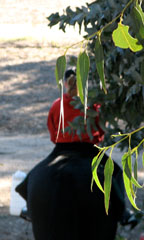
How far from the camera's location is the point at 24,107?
42.2 feet

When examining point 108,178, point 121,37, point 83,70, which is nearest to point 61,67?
point 83,70

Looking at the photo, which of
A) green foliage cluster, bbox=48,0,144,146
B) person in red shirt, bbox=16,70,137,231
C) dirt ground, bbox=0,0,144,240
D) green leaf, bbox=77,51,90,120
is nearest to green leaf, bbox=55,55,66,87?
green leaf, bbox=77,51,90,120

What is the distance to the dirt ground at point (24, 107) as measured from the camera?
22.3ft

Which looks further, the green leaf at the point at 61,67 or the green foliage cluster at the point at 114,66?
the green foliage cluster at the point at 114,66

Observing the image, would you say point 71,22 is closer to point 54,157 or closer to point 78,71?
point 54,157

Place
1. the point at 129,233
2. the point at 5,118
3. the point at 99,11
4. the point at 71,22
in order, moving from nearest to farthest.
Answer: the point at 99,11
the point at 71,22
the point at 129,233
the point at 5,118

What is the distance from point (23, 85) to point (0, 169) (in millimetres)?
5726

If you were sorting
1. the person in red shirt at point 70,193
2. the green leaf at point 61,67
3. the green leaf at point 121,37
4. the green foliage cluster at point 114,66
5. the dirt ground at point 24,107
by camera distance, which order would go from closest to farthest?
the green leaf at point 121,37 < the green leaf at point 61,67 < the green foliage cluster at point 114,66 < the person in red shirt at point 70,193 < the dirt ground at point 24,107

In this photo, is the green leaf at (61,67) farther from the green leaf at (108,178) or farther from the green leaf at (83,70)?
the green leaf at (108,178)

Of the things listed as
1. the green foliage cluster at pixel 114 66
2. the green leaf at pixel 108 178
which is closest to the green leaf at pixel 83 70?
the green leaf at pixel 108 178

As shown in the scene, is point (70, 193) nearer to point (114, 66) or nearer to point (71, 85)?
point (71, 85)

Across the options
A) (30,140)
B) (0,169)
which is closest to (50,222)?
(0,169)

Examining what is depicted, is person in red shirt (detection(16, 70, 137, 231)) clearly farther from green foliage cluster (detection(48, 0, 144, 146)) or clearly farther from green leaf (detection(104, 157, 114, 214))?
green leaf (detection(104, 157, 114, 214))

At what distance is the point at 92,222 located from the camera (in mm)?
4066
